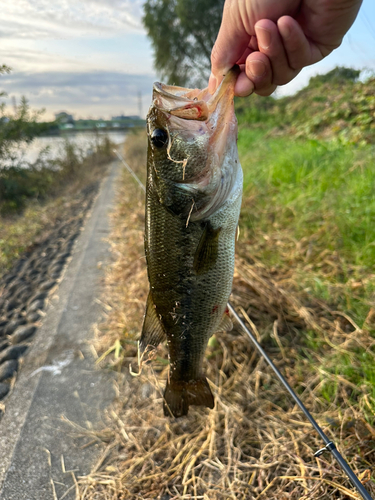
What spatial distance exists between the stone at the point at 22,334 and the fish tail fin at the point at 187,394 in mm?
2341

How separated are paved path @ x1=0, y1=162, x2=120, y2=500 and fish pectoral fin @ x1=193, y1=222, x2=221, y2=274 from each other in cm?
165

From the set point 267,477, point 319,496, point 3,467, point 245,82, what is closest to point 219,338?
point 267,477

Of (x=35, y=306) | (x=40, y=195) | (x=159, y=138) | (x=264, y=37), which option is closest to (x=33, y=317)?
(x=35, y=306)

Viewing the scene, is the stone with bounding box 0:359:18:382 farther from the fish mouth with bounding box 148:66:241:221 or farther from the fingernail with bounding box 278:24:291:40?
the fingernail with bounding box 278:24:291:40

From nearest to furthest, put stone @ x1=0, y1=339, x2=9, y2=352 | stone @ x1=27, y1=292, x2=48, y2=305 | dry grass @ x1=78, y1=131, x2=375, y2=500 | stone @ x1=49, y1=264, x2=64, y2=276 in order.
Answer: dry grass @ x1=78, y1=131, x2=375, y2=500 → stone @ x1=0, y1=339, x2=9, y2=352 → stone @ x1=27, y1=292, x2=48, y2=305 → stone @ x1=49, y1=264, x2=64, y2=276

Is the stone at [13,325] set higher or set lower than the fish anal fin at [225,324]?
lower

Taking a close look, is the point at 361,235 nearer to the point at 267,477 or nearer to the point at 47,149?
the point at 267,477

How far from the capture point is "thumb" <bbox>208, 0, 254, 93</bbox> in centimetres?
177

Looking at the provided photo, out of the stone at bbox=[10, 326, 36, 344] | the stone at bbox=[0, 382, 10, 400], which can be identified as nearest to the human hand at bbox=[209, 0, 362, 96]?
the stone at bbox=[0, 382, 10, 400]

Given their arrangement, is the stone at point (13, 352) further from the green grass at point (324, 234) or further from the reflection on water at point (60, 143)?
the reflection on water at point (60, 143)

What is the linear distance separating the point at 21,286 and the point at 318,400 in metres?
4.12

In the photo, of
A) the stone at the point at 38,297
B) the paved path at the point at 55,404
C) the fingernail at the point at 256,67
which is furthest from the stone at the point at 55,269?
the fingernail at the point at 256,67

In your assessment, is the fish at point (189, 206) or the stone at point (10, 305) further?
the stone at point (10, 305)

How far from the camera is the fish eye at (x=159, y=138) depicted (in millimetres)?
1473
